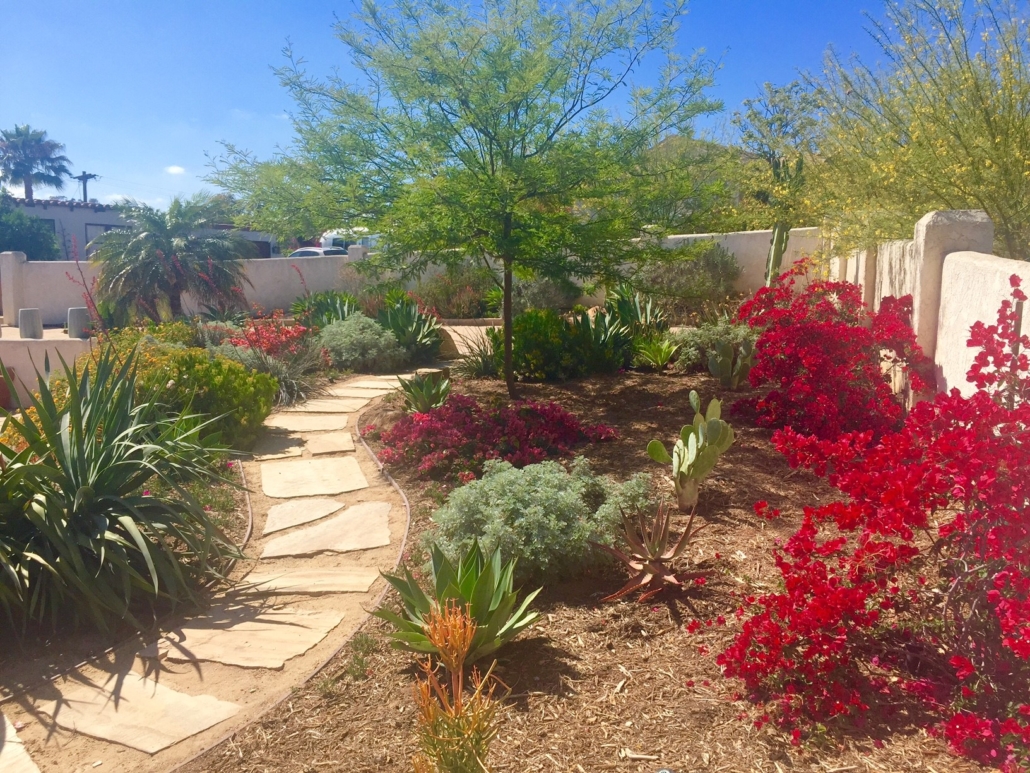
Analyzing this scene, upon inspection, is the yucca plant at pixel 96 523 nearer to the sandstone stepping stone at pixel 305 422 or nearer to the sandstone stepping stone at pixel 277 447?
the sandstone stepping stone at pixel 277 447

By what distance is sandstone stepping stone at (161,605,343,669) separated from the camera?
3.82m

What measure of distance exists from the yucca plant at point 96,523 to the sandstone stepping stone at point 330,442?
7.42 ft

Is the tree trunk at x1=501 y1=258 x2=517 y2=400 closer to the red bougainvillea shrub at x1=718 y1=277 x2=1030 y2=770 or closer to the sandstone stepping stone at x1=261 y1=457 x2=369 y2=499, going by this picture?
the sandstone stepping stone at x1=261 y1=457 x2=369 y2=499

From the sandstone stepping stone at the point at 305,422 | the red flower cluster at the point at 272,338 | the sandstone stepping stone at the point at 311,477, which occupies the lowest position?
the sandstone stepping stone at the point at 311,477

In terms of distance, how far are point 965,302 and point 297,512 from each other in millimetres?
4626

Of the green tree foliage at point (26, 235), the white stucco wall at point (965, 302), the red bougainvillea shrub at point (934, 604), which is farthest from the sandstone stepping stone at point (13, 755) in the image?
the green tree foliage at point (26, 235)

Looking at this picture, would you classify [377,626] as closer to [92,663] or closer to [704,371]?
[92,663]

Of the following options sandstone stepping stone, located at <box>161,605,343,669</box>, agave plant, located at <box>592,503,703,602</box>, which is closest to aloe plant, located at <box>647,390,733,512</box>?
agave plant, located at <box>592,503,703,602</box>

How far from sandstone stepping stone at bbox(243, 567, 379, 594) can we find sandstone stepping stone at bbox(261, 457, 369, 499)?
1.35 m

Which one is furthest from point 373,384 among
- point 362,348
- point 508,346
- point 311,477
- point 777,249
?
point 777,249

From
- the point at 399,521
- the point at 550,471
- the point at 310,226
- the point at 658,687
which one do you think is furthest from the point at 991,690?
the point at 310,226

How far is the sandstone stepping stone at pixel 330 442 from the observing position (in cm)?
725

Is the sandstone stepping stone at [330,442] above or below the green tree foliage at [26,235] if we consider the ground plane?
below

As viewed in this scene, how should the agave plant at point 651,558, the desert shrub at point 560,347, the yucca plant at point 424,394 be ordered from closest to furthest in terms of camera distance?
the agave plant at point 651,558
the yucca plant at point 424,394
the desert shrub at point 560,347
